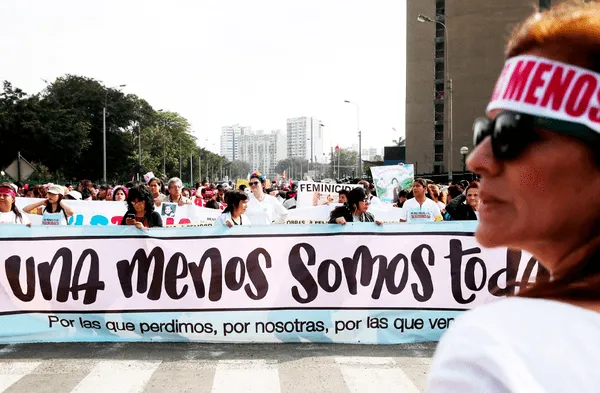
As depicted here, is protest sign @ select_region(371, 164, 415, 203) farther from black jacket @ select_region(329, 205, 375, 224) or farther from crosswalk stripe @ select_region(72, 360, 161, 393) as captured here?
crosswalk stripe @ select_region(72, 360, 161, 393)

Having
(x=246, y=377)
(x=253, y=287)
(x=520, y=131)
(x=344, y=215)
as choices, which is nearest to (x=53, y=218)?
(x=253, y=287)

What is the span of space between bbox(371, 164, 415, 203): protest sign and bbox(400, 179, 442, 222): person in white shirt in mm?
8794

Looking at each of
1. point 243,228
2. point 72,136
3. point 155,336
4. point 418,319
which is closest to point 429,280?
point 418,319

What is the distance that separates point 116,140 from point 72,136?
15432 mm

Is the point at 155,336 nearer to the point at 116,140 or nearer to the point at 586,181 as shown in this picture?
the point at 586,181

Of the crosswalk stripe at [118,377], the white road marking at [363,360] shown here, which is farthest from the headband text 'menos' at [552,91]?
the white road marking at [363,360]

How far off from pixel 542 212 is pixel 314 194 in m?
18.0

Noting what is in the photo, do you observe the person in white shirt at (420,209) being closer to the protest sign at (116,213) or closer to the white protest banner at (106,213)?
the protest sign at (116,213)

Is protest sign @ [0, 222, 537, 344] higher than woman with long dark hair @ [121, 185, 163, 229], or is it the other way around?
woman with long dark hair @ [121, 185, 163, 229]

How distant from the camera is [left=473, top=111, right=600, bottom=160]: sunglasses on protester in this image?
93cm

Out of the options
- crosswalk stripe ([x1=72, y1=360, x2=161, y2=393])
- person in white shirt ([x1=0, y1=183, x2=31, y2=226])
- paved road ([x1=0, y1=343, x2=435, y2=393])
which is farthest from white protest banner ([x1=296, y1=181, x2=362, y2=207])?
crosswalk stripe ([x1=72, y1=360, x2=161, y2=393])

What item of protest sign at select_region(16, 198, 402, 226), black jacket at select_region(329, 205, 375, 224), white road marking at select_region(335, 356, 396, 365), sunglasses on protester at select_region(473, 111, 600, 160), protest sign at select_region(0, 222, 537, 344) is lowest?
white road marking at select_region(335, 356, 396, 365)

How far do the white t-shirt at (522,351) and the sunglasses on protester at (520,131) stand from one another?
0.79 feet

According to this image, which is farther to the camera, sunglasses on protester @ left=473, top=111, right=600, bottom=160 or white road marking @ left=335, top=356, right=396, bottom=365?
white road marking @ left=335, top=356, right=396, bottom=365
